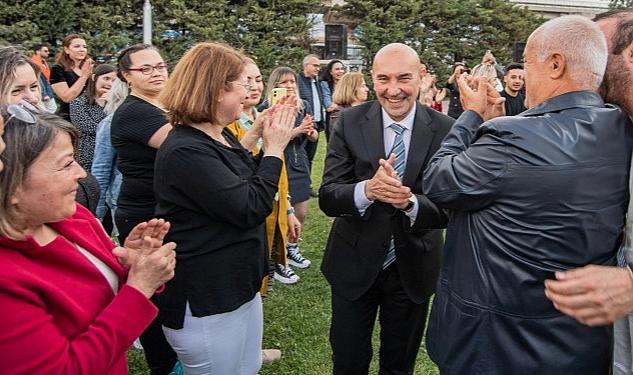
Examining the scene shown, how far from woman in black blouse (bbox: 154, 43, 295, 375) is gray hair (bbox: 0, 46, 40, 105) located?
3.22 ft

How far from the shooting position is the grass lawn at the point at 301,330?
12.4ft

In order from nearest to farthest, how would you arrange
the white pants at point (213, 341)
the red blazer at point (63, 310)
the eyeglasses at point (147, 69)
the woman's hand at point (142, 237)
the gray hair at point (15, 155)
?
the red blazer at point (63, 310) → the gray hair at point (15, 155) → the woman's hand at point (142, 237) → the white pants at point (213, 341) → the eyeglasses at point (147, 69)

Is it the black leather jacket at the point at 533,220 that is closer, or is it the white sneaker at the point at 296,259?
the black leather jacket at the point at 533,220

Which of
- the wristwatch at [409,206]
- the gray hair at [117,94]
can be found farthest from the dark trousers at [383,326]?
the gray hair at [117,94]

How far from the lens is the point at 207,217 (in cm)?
235

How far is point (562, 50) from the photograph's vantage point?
5.97ft

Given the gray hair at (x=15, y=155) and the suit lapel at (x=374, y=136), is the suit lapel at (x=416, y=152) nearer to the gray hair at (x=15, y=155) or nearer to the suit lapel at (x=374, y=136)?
the suit lapel at (x=374, y=136)

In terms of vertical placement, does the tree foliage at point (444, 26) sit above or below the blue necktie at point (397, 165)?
above

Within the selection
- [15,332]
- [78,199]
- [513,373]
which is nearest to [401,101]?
[513,373]

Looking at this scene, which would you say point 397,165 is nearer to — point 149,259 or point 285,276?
point 149,259

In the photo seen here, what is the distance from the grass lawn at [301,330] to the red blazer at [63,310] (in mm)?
2052

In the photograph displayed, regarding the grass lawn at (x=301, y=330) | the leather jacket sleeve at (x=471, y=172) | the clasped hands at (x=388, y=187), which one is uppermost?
the leather jacket sleeve at (x=471, y=172)

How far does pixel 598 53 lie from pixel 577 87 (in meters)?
0.12

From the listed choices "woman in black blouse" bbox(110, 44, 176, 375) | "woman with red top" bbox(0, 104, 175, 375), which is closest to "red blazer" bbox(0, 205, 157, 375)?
"woman with red top" bbox(0, 104, 175, 375)
